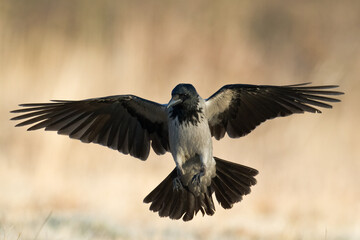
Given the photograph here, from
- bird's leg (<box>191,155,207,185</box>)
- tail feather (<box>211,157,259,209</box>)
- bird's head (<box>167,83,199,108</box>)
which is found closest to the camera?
bird's head (<box>167,83,199,108</box>)

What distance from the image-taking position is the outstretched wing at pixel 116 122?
653 cm

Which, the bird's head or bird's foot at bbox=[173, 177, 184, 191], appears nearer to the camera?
the bird's head

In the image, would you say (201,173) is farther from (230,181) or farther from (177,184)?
(230,181)

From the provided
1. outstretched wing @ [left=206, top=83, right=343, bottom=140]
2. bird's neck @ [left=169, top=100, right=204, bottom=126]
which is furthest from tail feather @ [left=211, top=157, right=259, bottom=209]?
bird's neck @ [left=169, top=100, right=204, bottom=126]

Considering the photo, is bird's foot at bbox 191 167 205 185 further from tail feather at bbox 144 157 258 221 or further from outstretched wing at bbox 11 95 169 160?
outstretched wing at bbox 11 95 169 160

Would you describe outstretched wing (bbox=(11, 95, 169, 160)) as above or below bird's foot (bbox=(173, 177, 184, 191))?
above

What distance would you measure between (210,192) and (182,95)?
3.24 feet

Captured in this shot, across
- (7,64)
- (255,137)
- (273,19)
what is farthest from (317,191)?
(7,64)

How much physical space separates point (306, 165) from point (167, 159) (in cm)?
175

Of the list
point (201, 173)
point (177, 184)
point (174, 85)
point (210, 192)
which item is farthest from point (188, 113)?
point (174, 85)

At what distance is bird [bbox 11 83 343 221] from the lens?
6.32 metres

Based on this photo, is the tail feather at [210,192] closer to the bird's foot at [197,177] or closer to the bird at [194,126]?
the bird at [194,126]

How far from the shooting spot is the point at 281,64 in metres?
11.3

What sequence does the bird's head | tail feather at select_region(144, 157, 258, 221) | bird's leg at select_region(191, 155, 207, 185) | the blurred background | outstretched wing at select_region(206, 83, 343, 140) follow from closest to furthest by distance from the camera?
the bird's head < bird's leg at select_region(191, 155, 207, 185) < outstretched wing at select_region(206, 83, 343, 140) < tail feather at select_region(144, 157, 258, 221) < the blurred background
